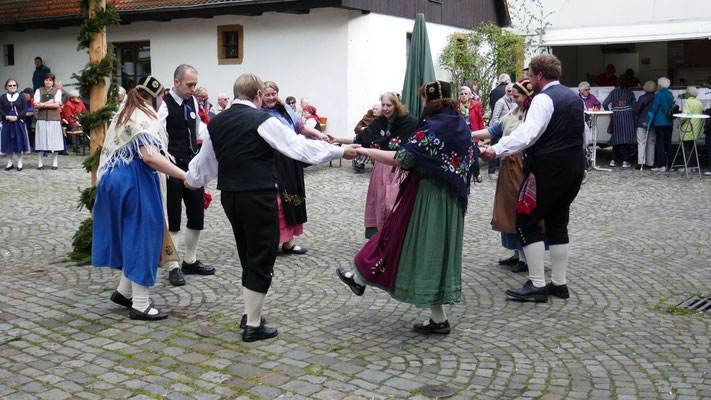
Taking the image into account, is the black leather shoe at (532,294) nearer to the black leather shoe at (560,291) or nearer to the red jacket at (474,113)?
the black leather shoe at (560,291)

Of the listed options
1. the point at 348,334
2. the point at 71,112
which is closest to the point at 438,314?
the point at 348,334

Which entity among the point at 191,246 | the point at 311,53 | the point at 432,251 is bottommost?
the point at 191,246

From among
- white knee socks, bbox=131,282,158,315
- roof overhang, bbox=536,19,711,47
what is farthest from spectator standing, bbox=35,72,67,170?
white knee socks, bbox=131,282,158,315

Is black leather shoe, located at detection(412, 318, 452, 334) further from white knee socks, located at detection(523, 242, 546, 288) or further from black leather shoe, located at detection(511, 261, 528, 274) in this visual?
black leather shoe, located at detection(511, 261, 528, 274)

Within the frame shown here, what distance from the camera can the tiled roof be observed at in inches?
736

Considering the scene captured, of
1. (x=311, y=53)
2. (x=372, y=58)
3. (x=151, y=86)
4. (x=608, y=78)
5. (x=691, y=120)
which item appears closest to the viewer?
(x=151, y=86)

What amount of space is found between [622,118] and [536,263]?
1131cm

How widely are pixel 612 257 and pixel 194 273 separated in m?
4.23

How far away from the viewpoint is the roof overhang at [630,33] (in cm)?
1558

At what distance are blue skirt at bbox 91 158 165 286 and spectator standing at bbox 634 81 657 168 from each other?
12.8 meters

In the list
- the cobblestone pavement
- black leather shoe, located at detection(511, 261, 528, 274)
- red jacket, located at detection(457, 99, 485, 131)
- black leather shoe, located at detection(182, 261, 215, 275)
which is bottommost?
the cobblestone pavement

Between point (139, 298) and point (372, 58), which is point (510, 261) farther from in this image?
point (372, 58)

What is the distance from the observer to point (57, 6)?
21656 millimetres

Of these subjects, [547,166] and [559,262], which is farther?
[559,262]
